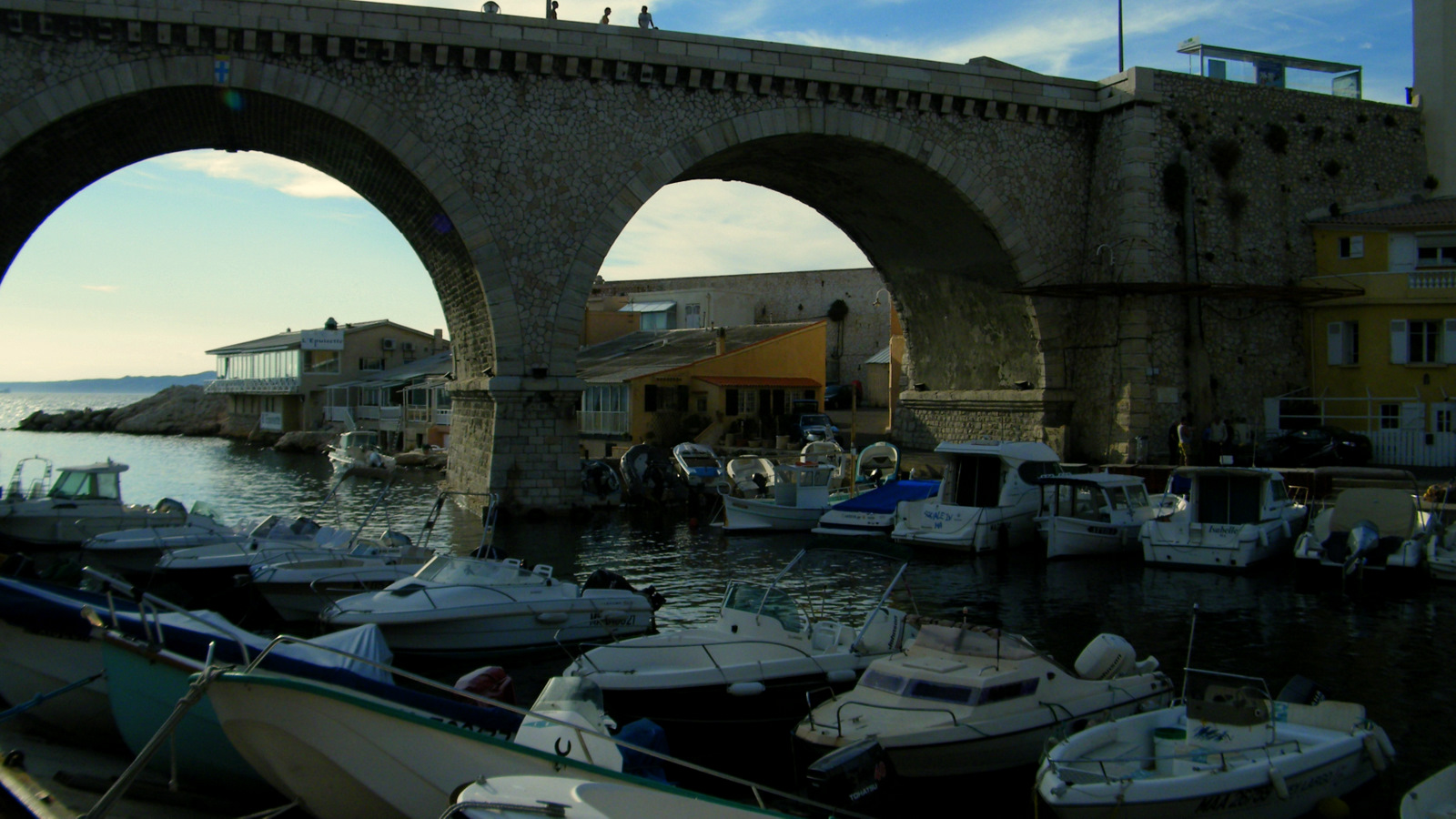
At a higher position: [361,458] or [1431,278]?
[1431,278]

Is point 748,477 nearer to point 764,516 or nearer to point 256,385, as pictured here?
point 764,516

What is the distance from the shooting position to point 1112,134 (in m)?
25.7

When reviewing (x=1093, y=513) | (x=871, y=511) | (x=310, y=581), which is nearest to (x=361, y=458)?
(x=871, y=511)

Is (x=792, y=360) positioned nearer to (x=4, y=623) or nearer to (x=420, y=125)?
(x=420, y=125)

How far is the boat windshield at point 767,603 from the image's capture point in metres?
9.91

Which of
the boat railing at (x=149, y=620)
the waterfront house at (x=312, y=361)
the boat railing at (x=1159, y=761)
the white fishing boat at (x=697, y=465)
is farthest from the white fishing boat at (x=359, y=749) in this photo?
the waterfront house at (x=312, y=361)

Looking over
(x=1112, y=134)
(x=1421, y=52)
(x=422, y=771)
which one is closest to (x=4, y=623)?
(x=422, y=771)

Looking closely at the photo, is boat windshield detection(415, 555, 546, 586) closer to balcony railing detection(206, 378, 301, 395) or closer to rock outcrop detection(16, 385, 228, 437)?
balcony railing detection(206, 378, 301, 395)

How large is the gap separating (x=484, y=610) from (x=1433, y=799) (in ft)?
27.1

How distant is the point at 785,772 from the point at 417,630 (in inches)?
174

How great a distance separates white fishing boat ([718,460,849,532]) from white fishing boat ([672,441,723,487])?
10.8ft

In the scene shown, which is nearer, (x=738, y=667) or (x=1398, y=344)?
(x=738, y=667)

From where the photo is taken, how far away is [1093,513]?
1920cm

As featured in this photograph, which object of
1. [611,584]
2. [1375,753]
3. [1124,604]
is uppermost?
[611,584]
